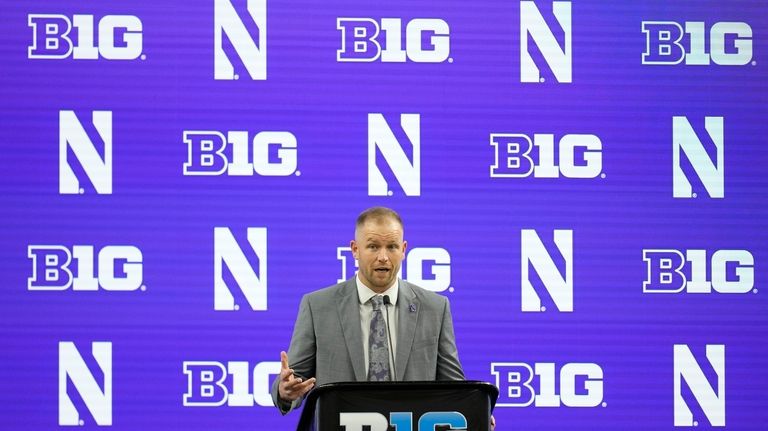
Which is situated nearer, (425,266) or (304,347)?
(304,347)

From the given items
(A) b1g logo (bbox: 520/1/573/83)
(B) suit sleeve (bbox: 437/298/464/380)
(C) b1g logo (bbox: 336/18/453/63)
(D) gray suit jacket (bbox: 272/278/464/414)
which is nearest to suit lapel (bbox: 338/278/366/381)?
(D) gray suit jacket (bbox: 272/278/464/414)

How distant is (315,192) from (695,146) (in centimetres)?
178

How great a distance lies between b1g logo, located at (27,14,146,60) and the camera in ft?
17.7

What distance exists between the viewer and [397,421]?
10.5 feet

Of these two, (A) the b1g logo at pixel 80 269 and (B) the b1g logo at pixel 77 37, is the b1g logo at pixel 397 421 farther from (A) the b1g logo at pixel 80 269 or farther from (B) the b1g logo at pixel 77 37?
(B) the b1g logo at pixel 77 37

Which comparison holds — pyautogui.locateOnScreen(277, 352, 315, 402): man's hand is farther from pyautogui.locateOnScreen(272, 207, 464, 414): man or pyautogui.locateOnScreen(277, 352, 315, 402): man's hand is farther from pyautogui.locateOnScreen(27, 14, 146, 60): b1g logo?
pyautogui.locateOnScreen(27, 14, 146, 60): b1g logo

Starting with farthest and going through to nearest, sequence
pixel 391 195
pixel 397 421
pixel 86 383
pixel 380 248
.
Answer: pixel 391 195
pixel 86 383
pixel 380 248
pixel 397 421

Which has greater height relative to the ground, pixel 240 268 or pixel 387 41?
pixel 387 41

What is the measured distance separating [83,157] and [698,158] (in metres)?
2.83

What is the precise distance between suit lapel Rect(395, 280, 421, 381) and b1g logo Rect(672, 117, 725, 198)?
7.30 feet

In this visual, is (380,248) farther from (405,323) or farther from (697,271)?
(697,271)

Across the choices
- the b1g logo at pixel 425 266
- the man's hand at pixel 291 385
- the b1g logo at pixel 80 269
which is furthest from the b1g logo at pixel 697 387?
the man's hand at pixel 291 385

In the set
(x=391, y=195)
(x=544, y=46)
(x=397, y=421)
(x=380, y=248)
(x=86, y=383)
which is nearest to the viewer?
(x=397, y=421)

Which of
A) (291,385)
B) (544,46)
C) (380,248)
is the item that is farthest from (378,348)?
(544,46)
